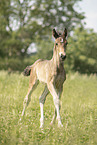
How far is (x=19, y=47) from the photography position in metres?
29.0

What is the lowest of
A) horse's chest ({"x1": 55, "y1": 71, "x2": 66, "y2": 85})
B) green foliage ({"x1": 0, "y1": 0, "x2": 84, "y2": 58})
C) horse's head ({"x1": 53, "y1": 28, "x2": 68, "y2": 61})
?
horse's chest ({"x1": 55, "y1": 71, "x2": 66, "y2": 85})

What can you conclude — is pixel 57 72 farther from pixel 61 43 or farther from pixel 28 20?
pixel 28 20

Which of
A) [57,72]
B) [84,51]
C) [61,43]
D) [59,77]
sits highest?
[84,51]

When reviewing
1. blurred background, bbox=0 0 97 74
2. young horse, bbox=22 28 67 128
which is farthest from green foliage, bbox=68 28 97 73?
young horse, bbox=22 28 67 128

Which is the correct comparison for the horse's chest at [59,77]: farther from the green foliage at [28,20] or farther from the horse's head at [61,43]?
the green foliage at [28,20]

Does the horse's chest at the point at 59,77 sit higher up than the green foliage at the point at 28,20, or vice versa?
the green foliage at the point at 28,20

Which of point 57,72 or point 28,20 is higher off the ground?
point 28,20

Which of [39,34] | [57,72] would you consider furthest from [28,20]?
[57,72]

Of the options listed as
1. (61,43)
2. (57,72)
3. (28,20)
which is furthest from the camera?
(28,20)

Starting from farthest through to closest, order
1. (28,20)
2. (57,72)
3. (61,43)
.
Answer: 1. (28,20)
2. (57,72)
3. (61,43)

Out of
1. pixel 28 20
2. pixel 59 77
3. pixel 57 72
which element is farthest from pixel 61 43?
pixel 28 20

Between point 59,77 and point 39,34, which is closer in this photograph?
point 59,77

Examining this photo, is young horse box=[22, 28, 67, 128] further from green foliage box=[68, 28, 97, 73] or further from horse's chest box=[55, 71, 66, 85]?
green foliage box=[68, 28, 97, 73]

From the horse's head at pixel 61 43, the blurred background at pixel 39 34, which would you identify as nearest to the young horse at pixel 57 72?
the horse's head at pixel 61 43
